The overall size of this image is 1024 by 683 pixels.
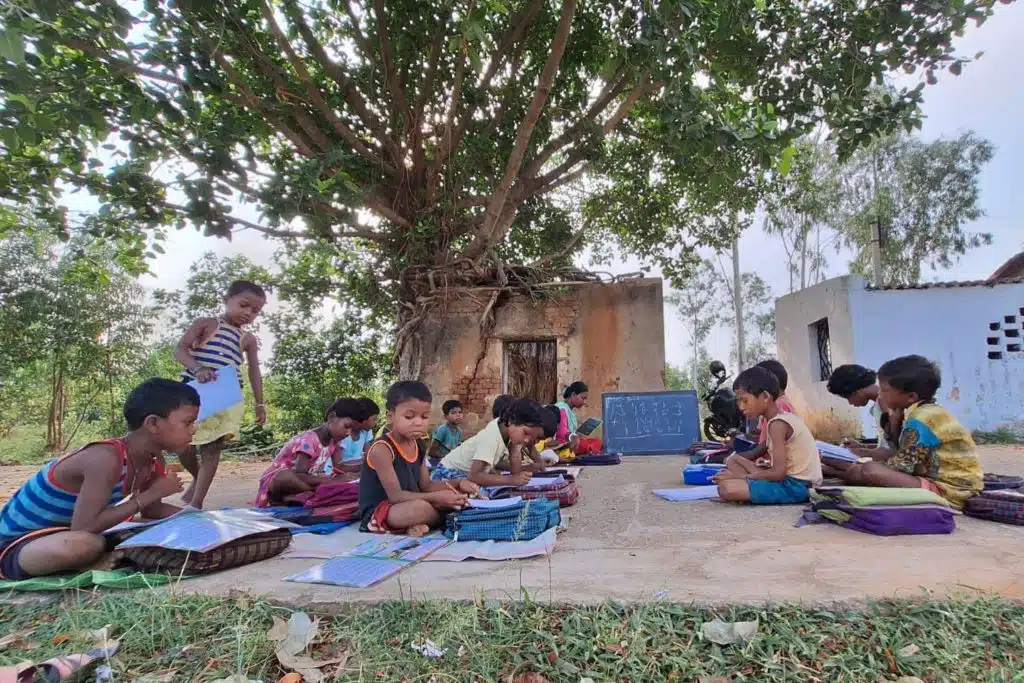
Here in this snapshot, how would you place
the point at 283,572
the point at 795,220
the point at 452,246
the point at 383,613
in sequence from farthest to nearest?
the point at 795,220 < the point at 452,246 < the point at 283,572 < the point at 383,613

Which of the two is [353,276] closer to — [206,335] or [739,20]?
[206,335]

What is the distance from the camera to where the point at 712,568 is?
7.68ft

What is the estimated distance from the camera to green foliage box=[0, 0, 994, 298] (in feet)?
15.5

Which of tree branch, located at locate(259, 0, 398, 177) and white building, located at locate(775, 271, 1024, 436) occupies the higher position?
tree branch, located at locate(259, 0, 398, 177)

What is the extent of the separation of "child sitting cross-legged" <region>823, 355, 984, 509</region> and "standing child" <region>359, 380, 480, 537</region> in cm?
262

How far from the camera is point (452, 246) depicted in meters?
9.53

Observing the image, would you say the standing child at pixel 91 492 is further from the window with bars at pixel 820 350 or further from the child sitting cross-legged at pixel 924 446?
the window with bars at pixel 820 350

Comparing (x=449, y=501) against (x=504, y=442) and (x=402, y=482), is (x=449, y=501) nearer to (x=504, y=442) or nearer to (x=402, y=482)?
(x=402, y=482)

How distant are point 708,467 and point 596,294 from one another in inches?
204

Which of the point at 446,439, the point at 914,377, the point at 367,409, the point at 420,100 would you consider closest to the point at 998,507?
the point at 914,377

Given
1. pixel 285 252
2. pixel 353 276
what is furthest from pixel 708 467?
Answer: pixel 285 252

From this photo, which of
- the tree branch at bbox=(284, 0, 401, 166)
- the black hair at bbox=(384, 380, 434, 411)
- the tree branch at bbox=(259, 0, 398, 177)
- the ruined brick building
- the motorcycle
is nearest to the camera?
the black hair at bbox=(384, 380, 434, 411)

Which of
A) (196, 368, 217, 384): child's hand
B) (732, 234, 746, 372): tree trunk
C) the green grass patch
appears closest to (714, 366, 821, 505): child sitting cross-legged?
(196, 368, 217, 384): child's hand

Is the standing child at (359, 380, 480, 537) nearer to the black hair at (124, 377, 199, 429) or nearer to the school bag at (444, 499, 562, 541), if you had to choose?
the school bag at (444, 499, 562, 541)
